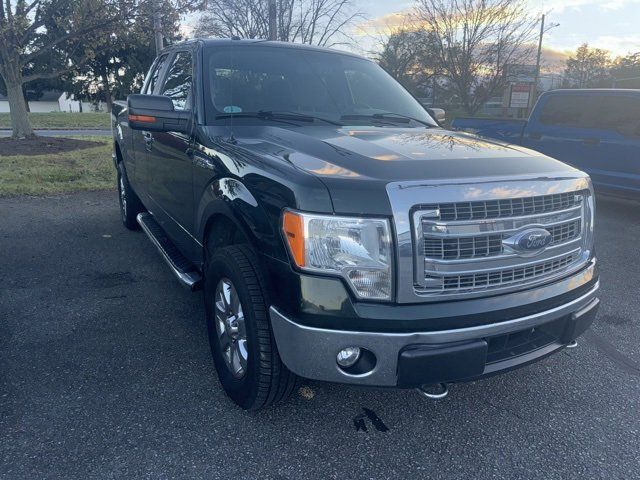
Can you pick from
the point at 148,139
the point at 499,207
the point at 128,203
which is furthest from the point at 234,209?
the point at 128,203

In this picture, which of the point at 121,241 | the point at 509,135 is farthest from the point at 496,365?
the point at 509,135

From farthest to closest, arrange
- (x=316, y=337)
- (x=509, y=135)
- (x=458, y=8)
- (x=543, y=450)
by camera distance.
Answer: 1. (x=458, y=8)
2. (x=509, y=135)
3. (x=543, y=450)
4. (x=316, y=337)

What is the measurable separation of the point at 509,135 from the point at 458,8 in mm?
14105

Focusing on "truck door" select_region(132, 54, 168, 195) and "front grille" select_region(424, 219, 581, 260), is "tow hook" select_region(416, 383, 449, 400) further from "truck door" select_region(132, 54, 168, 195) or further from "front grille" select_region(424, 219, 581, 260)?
"truck door" select_region(132, 54, 168, 195)

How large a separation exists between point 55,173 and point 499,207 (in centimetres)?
907

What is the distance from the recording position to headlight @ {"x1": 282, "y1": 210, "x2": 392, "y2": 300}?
209 cm

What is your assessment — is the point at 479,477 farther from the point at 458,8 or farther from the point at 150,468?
the point at 458,8

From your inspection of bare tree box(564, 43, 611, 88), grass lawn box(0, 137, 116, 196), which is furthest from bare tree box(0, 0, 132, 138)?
bare tree box(564, 43, 611, 88)

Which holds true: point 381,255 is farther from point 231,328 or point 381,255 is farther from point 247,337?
point 231,328

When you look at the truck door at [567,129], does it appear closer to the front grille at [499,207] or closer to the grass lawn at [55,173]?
the front grille at [499,207]

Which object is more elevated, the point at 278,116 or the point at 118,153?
the point at 278,116

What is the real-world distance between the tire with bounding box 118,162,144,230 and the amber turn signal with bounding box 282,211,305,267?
4128 mm

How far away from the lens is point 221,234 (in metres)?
2.99

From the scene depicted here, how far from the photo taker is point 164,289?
14.4 ft
